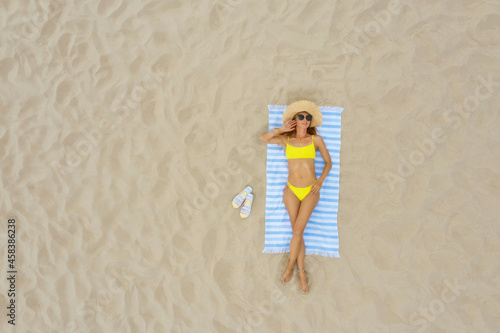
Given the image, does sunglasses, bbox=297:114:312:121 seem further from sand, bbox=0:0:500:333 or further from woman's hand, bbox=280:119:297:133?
sand, bbox=0:0:500:333

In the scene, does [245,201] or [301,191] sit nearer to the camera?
[301,191]

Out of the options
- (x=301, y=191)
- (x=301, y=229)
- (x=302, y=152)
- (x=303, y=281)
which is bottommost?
(x=303, y=281)

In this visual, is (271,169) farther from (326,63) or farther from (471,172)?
(471,172)

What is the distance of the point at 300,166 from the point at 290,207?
0.35m

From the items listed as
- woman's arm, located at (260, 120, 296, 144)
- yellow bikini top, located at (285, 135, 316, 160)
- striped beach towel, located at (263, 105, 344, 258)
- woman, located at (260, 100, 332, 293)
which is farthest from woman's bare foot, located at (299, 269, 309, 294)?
woman's arm, located at (260, 120, 296, 144)

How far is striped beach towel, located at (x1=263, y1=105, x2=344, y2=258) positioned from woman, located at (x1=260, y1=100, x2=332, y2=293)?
119 millimetres

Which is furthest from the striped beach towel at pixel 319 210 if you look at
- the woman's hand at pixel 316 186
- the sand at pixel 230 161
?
the woman's hand at pixel 316 186

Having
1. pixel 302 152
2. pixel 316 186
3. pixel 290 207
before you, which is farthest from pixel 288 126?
pixel 290 207

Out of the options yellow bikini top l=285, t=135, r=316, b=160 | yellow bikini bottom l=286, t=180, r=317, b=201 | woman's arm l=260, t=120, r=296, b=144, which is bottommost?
yellow bikini bottom l=286, t=180, r=317, b=201

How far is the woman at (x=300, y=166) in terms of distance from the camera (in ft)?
8.75

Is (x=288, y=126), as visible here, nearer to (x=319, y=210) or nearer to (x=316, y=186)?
(x=316, y=186)

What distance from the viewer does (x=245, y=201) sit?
112 inches

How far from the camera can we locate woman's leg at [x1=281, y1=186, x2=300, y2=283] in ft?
8.91

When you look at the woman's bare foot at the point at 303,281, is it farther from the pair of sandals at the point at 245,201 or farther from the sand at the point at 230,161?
the pair of sandals at the point at 245,201
